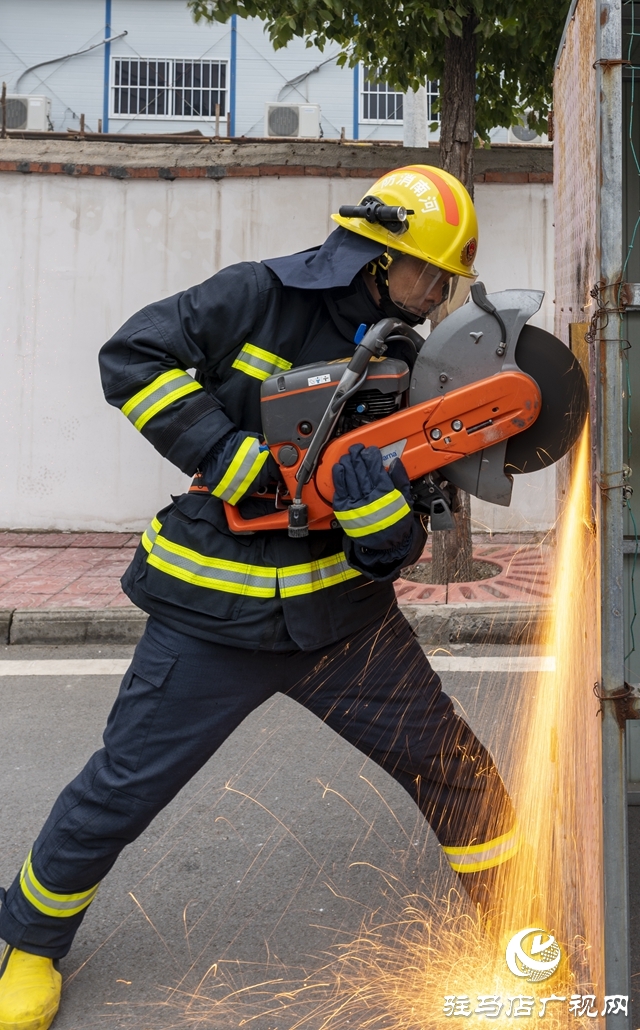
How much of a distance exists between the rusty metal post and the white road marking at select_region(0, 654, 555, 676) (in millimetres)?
2920

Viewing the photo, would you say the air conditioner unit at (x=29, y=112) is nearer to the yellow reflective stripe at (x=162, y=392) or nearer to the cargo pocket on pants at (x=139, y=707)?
the yellow reflective stripe at (x=162, y=392)

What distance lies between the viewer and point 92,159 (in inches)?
295

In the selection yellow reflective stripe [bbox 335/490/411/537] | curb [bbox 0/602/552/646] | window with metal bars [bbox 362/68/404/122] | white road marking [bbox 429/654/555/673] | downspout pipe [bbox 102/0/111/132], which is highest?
downspout pipe [bbox 102/0/111/132]

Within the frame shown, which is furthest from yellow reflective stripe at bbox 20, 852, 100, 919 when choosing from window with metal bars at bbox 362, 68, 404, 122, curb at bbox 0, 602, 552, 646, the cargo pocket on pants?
window with metal bars at bbox 362, 68, 404, 122

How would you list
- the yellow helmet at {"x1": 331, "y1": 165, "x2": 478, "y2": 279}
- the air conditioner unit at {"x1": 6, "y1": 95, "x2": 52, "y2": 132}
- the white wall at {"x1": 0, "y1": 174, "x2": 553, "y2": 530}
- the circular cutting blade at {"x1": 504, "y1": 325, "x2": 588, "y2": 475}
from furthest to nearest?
the air conditioner unit at {"x1": 6, "y1": 95, "x2": 52, "y2": 132} → the white wall at {"x1": 0, "y1": 174, "x2": 553, "y2": 530} → the yellow helmet at {"x1": 331, "y1": 165, "x2": 478, "y2": 279} → the circular cutting blade at {"x1": 504, "y1": 325, "x2": 588, "y2": 475}

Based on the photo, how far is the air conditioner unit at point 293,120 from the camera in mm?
16594

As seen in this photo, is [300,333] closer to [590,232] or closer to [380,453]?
[380,453]

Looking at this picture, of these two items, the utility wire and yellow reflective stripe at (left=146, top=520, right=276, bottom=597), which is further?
the utility wire

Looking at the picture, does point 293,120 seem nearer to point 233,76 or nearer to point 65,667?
point 233,76

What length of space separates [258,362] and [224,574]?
1.52 feet

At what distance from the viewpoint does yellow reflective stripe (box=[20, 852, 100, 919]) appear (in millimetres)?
2316

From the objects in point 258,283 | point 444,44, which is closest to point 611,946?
point 258,283

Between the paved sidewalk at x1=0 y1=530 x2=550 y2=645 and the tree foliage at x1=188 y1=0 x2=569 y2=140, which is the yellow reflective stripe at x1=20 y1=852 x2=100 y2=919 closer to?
the paved sidewalk at x1=0 y1=530 x2=550 y2=645

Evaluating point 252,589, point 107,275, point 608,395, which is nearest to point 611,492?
point 608,395
